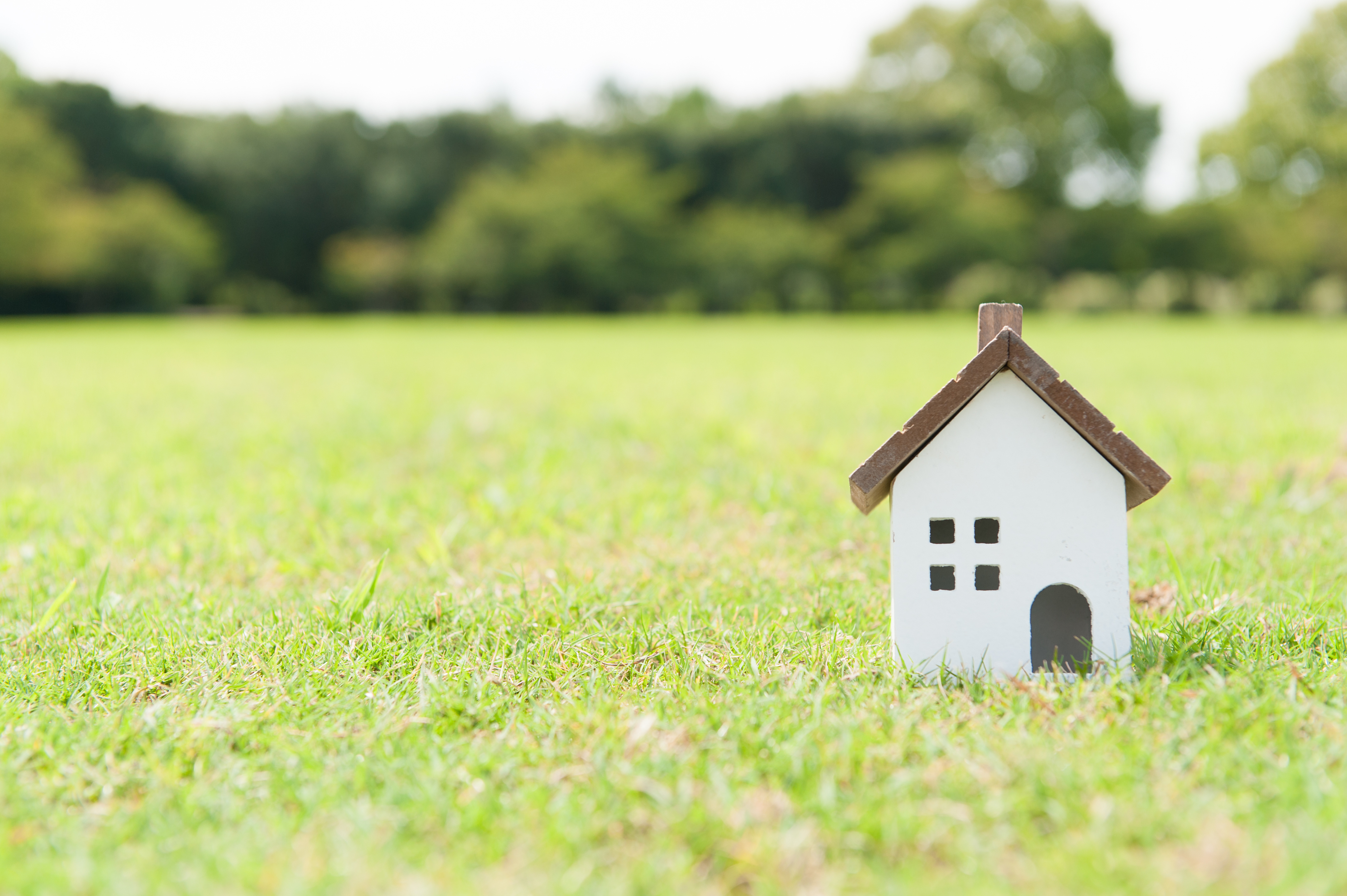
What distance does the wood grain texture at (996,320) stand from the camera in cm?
179

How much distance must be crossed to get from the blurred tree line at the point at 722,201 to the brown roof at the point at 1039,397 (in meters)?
30.8

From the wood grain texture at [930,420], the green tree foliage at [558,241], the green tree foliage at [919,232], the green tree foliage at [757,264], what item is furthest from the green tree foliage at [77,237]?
the wood grain texture at [930,420]

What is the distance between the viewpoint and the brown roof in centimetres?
175

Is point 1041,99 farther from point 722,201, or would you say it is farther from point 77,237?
point 77,237

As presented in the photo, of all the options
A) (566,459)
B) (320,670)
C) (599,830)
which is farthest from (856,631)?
(566,459)

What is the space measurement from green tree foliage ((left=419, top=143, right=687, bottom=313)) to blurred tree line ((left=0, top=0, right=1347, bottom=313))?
9cm

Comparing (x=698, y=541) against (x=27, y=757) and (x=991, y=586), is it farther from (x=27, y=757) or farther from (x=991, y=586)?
(x=27, y=757)

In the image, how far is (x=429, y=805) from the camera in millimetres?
1452

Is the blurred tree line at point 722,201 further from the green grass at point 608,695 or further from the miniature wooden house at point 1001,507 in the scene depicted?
the miniature wooden house at point 1001,507

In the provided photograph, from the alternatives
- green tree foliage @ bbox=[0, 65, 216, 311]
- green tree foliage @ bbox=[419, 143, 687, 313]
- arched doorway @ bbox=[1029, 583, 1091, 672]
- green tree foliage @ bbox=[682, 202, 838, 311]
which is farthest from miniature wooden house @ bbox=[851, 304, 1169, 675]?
green tree foliage @ bbox=[682, 202, 838, 311]

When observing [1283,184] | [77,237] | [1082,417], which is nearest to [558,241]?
[77,237]

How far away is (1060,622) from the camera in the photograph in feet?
7.21

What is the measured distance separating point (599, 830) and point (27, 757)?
1057mm

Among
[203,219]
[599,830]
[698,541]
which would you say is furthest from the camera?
[203,219]
